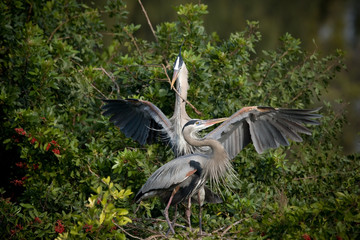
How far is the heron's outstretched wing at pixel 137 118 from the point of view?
5094 millimetres

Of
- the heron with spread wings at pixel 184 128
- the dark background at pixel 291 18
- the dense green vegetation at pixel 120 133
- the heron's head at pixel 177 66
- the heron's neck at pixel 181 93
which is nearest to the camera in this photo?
the dense green vegetation at pixel 120 133

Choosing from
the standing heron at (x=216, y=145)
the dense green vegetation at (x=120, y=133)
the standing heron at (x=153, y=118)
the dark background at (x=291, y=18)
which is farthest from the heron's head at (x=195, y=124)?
the dark background at (x=291, y=18)

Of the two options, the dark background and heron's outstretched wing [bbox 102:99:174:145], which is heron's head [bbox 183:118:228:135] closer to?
heron's outstretched wing [bbox 102:99:174:145]

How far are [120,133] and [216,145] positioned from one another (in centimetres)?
110

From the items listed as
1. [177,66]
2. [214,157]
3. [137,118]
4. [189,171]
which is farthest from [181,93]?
[189,171]

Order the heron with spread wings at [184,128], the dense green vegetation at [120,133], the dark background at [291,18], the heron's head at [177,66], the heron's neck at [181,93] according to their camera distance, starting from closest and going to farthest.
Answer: the dense green vegetation at [120,133]
the heron with spread wings at [184,128]
the heron's head at [177,66]
the heron's neck at [181,93]
the dark background at [291,18]

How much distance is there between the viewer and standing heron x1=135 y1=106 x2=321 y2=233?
441cm

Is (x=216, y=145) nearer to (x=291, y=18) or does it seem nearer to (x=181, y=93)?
(x=181, y=93)

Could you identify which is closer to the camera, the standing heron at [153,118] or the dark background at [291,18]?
the standing heron at [153,118]

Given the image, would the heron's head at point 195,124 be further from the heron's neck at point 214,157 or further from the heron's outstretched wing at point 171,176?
the heron's outstretched wing at point 171,176

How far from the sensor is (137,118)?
527 centimetres

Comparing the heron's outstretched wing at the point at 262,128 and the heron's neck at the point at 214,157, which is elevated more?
the heron's outstretched wing at the point at 262,128

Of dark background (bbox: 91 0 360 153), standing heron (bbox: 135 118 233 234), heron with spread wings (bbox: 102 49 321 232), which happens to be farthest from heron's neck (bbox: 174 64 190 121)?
dark background (bbox: 91 0 360 153)

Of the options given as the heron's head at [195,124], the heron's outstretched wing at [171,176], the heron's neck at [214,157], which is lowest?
the heron's outstretched wing at [171,176]
